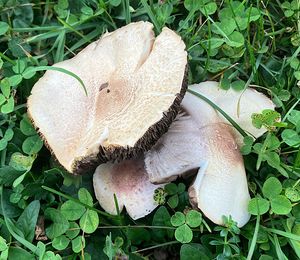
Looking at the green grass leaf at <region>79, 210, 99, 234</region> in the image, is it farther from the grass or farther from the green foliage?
the green foliage

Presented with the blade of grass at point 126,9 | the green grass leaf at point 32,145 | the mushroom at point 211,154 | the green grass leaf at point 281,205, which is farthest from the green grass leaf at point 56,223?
the blade of grass at point 126,9

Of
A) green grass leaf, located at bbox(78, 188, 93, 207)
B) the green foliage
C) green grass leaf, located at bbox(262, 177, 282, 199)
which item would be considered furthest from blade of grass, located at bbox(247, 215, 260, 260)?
green grass leaf, located at bbox(78, 188, 93, 207)

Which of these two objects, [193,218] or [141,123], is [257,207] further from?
[141,123]

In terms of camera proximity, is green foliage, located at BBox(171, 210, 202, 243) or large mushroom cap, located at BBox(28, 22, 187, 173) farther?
green foliage, located at BBox(171, 210, 202, 243)

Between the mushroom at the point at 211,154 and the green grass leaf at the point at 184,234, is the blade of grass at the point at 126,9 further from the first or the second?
the green grass leaf at the point at 184,234

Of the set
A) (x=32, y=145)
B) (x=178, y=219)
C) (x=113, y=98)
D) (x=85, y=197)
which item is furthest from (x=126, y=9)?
(x=178, y=219)

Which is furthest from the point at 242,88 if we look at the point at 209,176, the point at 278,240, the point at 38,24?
the point at 38,24

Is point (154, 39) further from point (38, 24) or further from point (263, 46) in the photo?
point (38, 24)
